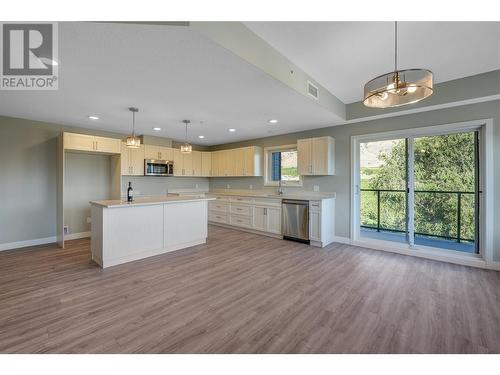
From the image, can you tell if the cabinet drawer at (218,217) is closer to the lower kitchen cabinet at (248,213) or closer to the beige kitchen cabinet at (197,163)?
the lower kitchen cabinet at (248,213)

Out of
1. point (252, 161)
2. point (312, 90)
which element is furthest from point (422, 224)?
point (252, 161)

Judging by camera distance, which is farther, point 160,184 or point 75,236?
point 160,184

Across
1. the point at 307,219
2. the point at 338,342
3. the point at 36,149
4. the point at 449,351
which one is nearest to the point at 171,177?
the point at 36,149

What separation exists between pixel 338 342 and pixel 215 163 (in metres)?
5.93

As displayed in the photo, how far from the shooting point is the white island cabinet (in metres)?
3.33

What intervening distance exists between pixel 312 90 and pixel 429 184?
281 centimetres

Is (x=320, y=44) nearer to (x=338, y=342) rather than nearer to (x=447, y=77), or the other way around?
(x=447, y=77)

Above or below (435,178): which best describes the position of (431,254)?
below

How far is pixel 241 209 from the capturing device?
5.79 metres

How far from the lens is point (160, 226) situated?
3.91 m

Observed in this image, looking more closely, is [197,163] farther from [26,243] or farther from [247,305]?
[247,305]

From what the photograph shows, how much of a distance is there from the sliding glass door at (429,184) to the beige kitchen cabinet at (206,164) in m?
4.39

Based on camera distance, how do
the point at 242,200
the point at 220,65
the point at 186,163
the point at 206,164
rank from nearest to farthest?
1. the point at 220,65
2. the point at 242,200
3. the point at 186,163
4. the point at 206,164

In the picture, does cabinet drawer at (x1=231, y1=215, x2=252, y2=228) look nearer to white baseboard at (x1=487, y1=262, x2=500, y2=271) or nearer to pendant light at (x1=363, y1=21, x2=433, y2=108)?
pendant light at (x1=363, y1=21, x2=433, y2=108)
